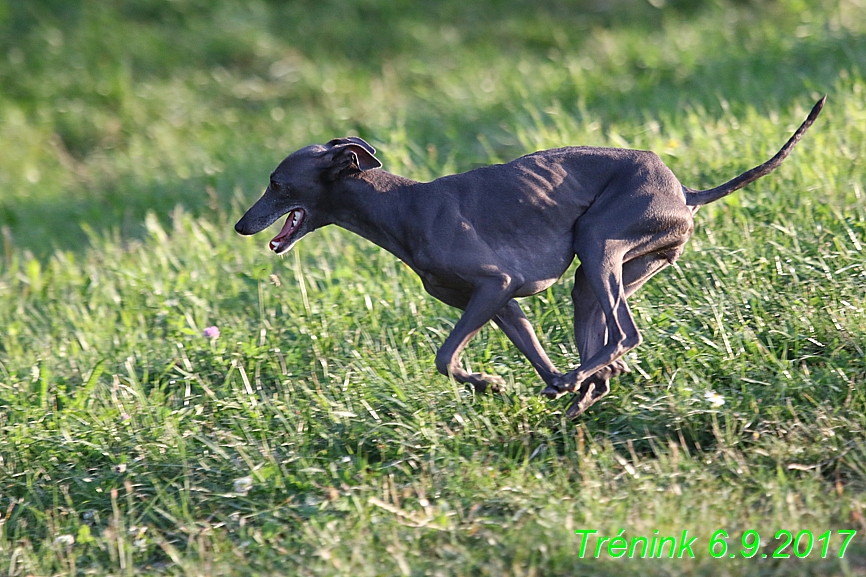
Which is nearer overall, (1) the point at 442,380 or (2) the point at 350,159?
(2) the point at 350,159

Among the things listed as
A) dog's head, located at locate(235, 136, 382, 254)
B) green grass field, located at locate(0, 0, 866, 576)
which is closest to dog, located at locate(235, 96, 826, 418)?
dog's head, located at locate(235, 136, 382, 254)

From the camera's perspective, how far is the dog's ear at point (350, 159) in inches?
161

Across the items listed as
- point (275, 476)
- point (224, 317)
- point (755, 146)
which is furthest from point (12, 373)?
point (755, 146)

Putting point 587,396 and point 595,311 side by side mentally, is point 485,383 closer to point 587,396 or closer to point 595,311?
point 587,396

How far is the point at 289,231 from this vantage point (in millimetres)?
4152

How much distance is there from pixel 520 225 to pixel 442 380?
32.5 inches

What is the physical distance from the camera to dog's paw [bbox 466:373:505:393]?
4133mm

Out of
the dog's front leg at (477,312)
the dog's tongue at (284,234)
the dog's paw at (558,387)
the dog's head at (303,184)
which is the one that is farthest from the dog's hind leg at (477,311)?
the dog's tongue at (284,234)

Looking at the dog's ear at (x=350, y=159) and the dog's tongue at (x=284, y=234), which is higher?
the dog's ear at (x=350, y=159)

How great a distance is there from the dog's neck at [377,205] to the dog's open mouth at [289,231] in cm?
15

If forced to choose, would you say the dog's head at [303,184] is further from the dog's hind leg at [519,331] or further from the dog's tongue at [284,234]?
the dog's hind leg at [519,331]

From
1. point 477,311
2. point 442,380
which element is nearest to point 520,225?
point 477,311

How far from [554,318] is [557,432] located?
0.91 m

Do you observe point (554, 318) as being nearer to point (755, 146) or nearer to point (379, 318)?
point (379, 318)
